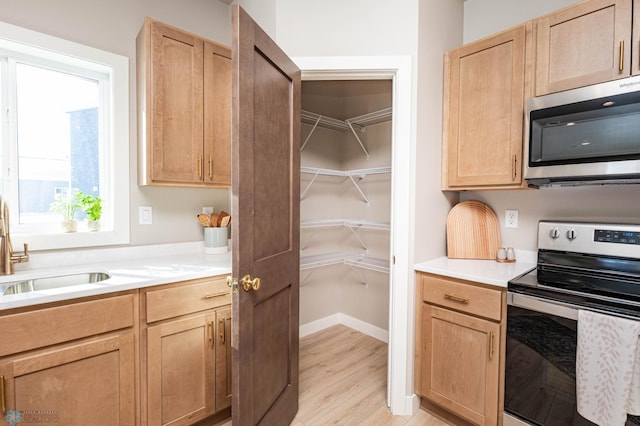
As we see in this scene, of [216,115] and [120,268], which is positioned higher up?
[216,115]

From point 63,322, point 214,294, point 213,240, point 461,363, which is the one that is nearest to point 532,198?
point 461,363

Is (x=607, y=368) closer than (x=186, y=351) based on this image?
Yes

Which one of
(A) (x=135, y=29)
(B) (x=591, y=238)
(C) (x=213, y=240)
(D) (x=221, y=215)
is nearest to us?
(B) (x=591, y=238)

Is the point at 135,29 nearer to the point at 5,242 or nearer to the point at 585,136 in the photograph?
the point at 5,242

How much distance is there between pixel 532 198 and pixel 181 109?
2265mm

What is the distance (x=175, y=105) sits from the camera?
1.82 meters

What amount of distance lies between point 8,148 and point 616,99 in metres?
3.06

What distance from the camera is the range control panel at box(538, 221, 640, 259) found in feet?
4.91

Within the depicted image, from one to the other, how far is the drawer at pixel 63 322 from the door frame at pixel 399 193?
4.69 ft

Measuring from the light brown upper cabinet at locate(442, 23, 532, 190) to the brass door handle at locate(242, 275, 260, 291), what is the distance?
140 cm

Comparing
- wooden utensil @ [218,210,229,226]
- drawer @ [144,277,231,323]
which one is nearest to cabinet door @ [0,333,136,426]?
drawer @ [144,277,231,323]

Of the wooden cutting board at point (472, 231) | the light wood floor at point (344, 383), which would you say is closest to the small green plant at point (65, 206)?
the light wood floor at point (344, 383)

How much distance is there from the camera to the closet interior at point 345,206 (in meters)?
2.75

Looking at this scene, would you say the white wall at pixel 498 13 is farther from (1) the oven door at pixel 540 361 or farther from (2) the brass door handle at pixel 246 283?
(2) the brass door handle at pixel 246 283
